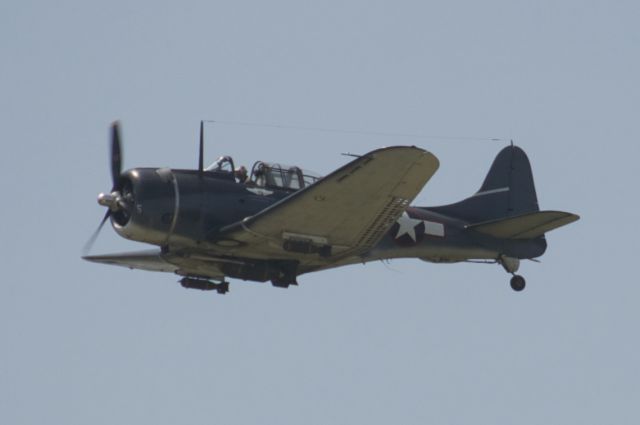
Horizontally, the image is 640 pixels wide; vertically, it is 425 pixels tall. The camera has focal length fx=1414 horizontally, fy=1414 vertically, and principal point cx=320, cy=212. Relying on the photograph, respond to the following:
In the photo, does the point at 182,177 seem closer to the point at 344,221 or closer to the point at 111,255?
the point at 344,221

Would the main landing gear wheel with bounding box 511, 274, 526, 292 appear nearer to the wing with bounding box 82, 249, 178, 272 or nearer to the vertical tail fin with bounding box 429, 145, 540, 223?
the vertical tail fin with bounding box 429, 145, 540, 223

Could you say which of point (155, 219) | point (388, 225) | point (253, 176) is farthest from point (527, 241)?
point (155, 219)

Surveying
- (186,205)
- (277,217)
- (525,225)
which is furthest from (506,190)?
(186,205)

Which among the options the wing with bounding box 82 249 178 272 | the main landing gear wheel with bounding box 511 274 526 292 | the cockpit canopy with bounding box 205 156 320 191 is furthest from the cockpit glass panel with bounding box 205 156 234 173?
the main landing gear wheel with bounding box 511 274 526 292

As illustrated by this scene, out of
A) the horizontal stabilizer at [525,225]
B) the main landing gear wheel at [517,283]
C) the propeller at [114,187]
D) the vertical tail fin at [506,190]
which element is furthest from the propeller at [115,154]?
the main landing gear wheel at [517,283]

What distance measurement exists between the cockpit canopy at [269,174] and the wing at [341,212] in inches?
40.1

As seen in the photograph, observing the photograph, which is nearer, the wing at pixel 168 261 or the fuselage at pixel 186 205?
the fuselage at pixel 186 205

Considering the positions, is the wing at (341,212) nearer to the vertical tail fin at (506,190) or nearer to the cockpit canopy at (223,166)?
the cockpit canopy at (223,166)

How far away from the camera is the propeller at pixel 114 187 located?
21.5m

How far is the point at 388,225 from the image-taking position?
22.0m

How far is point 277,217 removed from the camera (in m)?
21.1

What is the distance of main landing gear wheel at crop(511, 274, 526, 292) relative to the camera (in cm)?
2511

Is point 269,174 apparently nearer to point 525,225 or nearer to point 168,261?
point 168,261

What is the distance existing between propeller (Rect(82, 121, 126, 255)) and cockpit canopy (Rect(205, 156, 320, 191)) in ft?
4.71
